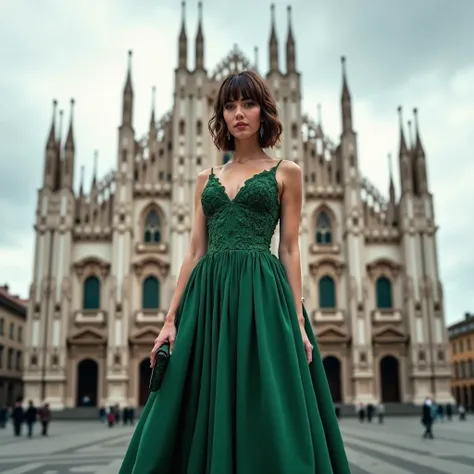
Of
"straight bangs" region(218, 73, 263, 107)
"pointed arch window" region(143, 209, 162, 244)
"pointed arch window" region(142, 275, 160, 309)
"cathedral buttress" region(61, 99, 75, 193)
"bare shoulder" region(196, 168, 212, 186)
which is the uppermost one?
"cathedral buttress" region(61, 99, 75, 193)

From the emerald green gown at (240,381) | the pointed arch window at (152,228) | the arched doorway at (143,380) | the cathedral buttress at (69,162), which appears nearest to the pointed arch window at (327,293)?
the pointed arch window at (152,228)

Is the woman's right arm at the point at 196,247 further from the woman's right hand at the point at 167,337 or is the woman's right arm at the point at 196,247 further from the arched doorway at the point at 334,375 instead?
the arched doorway at the point at 334,375

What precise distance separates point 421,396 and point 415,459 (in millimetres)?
26885

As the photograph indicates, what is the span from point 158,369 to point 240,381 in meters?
0.43

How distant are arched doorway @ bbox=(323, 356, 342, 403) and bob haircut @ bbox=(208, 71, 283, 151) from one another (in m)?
35.2

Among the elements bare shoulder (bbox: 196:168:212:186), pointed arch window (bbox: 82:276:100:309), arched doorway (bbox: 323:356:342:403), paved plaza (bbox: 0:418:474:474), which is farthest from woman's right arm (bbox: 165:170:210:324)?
pointed arch window (bbox: 82:276:100:309)

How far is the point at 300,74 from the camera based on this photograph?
42.6m

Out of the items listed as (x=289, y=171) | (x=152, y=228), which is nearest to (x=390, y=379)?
(x=152, y=228)

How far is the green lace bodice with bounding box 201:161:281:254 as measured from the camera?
139 inches

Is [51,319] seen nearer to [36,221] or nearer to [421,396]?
[36,221]

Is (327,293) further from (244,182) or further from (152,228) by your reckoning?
(244,182)

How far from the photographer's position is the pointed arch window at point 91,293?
38469mm

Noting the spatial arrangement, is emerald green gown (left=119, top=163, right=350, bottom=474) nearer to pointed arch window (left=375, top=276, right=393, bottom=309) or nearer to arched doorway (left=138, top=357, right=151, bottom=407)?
arched doorway (left=138, top=357, right=151, bottom=407)

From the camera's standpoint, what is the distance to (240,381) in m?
3.08
